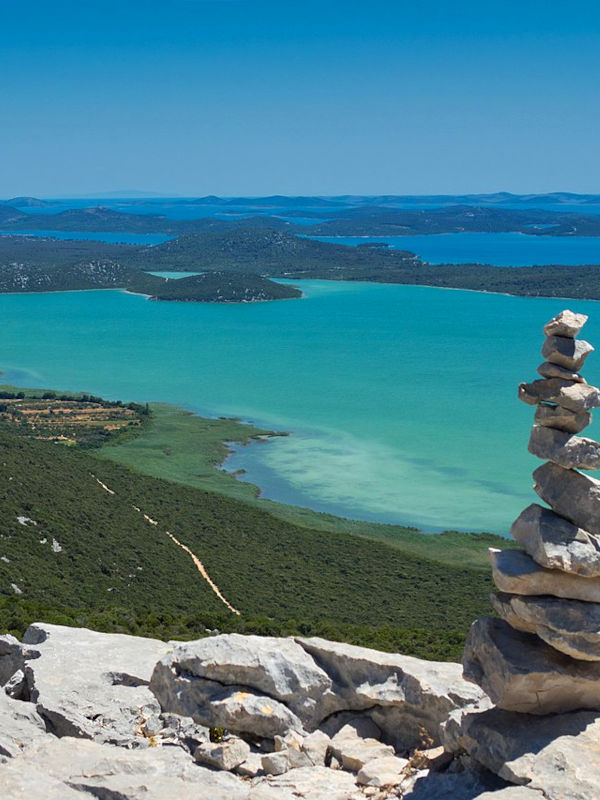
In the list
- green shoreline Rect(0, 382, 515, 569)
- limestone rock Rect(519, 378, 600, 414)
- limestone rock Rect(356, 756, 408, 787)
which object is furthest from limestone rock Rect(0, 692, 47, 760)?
green shoreline Rect(0, 382, 515, 569)

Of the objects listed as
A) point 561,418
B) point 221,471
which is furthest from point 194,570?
point 561,418

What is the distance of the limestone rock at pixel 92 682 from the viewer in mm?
14188

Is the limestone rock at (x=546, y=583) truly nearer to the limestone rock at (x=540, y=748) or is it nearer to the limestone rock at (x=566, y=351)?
the limestone rock at (x=540, y=748)

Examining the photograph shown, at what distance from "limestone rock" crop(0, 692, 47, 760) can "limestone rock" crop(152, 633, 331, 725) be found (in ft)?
5.92

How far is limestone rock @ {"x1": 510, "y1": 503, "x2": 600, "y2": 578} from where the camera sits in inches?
500

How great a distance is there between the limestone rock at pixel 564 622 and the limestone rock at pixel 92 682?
5.14 metres

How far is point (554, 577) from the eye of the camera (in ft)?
42.4

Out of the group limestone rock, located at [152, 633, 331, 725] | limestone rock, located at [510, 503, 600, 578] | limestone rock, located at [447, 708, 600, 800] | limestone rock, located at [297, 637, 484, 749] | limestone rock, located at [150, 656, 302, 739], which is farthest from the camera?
limestone rock, located at [152, 633, 331, 725]

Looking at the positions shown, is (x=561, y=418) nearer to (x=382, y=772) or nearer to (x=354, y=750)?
(x=382, y=772)

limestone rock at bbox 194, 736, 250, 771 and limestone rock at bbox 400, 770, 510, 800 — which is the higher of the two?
limestone rock at bbox 400, 770, 510, 800

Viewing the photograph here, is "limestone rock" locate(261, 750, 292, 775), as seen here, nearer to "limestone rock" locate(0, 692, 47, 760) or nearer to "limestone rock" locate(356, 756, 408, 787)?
"limestone rock" locate(356, 756, 408, 787)

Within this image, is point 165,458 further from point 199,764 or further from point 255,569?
point 199,764

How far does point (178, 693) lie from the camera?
1466 cm

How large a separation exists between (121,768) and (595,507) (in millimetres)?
6531
